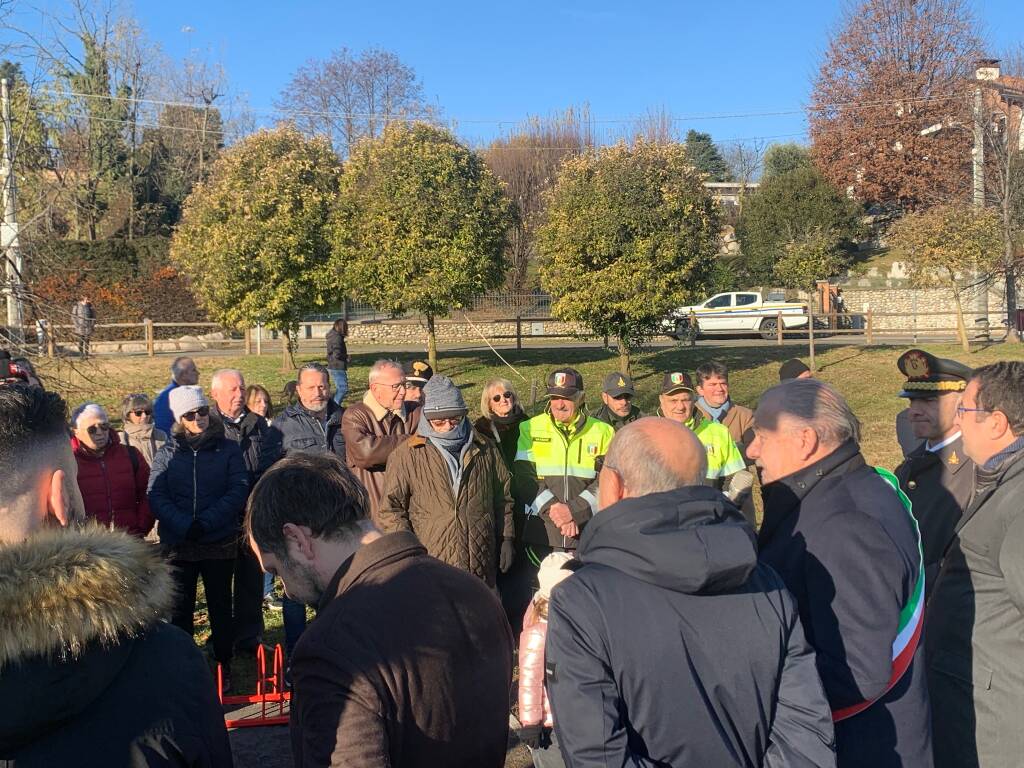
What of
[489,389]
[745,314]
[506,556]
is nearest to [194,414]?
[489,389]

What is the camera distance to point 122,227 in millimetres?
34188

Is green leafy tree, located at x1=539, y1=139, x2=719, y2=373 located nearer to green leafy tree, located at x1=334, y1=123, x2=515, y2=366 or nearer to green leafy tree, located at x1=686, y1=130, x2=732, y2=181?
green leafy tree, located at x1=334, y1=123, x2=515, y2=366

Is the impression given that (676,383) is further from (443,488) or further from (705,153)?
(705,153)

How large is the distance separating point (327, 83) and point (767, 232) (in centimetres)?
2367

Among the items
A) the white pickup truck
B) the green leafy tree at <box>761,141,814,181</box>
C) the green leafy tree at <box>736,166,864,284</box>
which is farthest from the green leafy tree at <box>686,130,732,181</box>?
the white pickup truck

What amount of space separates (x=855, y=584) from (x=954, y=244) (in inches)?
803

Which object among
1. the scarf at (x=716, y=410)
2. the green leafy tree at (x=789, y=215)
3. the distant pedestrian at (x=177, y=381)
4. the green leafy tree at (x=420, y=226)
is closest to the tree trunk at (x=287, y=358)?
the green leafy tree at (x=420, y=226)

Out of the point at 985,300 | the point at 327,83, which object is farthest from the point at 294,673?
the point at 327,83

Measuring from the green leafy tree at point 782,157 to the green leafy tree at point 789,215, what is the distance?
20.6ft

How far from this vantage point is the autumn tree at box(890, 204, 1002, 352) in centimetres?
2012

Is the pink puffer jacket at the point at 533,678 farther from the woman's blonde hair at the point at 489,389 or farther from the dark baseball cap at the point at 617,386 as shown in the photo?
the dark baseball cap at the point at 617,386

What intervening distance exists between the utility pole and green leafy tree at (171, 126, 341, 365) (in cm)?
1067

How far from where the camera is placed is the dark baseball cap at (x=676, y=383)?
19.9 feet

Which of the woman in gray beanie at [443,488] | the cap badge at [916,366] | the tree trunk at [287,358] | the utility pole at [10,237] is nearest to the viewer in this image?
the cap badge at [916,366]
